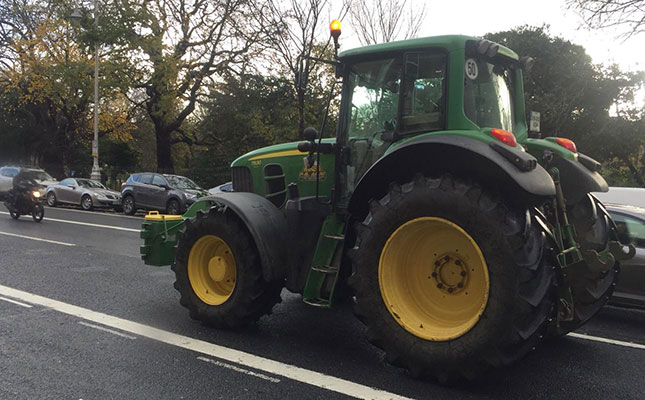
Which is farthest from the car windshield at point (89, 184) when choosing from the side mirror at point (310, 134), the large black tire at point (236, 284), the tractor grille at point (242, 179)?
the side mirror at point (310, 134)

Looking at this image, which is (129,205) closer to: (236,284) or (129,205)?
(129,205)

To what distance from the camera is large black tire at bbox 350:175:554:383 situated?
10.8 feet

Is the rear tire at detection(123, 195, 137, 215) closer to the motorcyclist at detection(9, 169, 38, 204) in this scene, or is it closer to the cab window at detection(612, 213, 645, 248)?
the motorcyclist at detection(9, 169, 38, 204)

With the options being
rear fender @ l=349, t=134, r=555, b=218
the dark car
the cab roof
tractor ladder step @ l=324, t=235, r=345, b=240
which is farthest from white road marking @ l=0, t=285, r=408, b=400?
the dark car

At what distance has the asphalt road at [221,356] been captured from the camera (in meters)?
3.60

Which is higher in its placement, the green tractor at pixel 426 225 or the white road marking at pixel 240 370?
the green tractor at pixel 426 225

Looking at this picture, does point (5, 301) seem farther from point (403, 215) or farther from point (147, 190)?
point (147, 190)

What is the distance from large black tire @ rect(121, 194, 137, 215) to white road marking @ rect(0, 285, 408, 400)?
13.7 m

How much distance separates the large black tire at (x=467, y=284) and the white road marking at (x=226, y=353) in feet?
1.12

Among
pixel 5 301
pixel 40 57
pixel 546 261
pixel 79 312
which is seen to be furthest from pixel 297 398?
pixel 40 57

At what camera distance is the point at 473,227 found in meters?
3.44

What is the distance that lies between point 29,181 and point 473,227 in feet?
49.4

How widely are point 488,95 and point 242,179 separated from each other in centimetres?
284

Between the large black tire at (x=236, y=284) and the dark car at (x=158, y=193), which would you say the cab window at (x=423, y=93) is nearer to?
the large black tire at (x=236, y=284)
